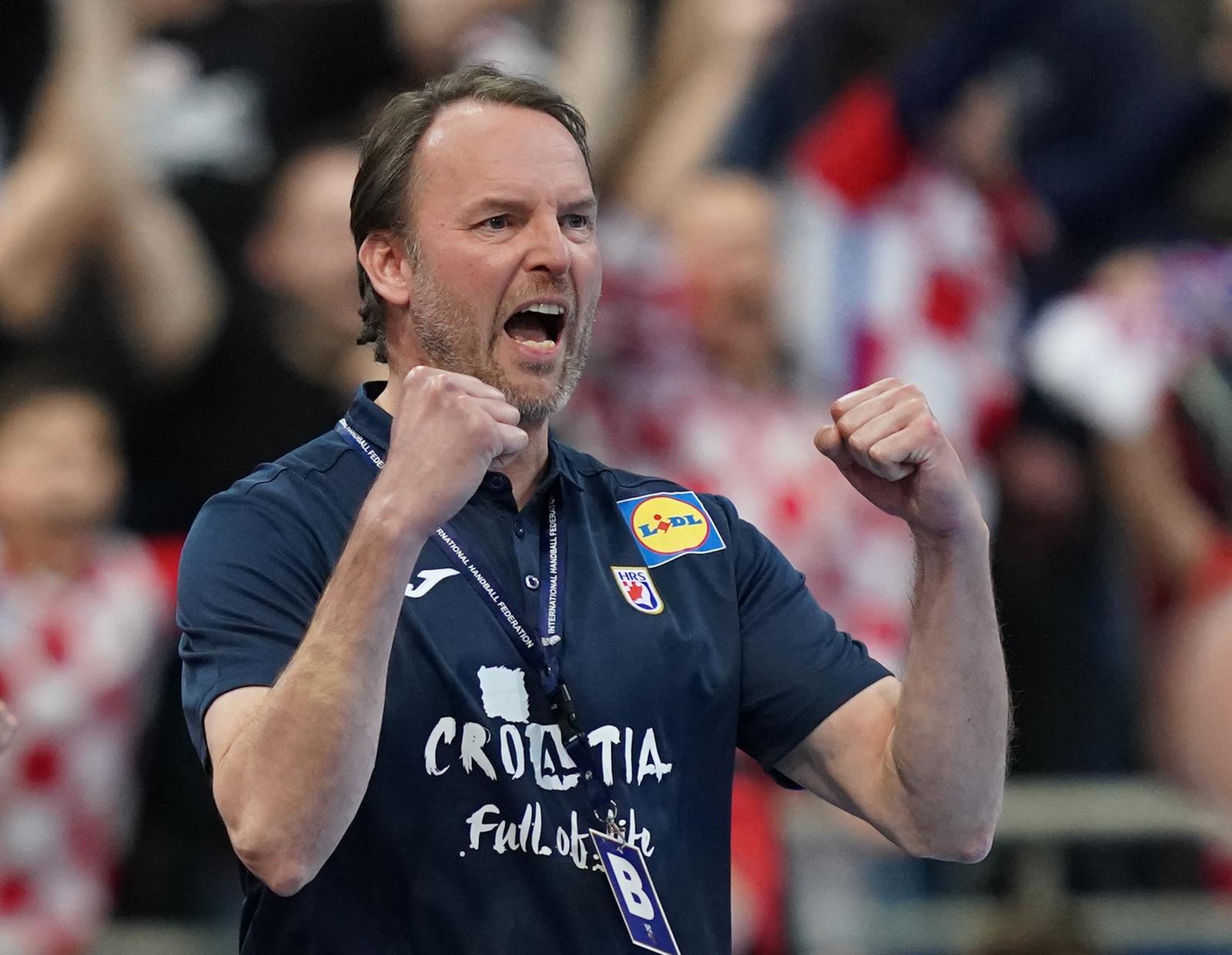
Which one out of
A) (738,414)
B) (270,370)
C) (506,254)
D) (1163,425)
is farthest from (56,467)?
(1163,425)

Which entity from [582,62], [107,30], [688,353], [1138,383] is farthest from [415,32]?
[1138,383]

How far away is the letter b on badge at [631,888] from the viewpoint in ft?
8.55

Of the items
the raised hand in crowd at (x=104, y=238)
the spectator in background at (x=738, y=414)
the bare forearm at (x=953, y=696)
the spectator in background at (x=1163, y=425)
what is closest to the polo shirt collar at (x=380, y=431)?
the bare forearm at (x=953, y=696)

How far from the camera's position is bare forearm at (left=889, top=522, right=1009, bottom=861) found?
2.72 m

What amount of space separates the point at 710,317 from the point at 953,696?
3425mm

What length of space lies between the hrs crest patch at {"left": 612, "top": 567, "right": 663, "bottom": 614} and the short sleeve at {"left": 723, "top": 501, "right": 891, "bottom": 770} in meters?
0.16

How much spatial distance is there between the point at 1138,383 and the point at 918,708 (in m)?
4.06

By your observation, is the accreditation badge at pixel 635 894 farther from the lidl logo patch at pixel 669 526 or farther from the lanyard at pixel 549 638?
the lidl logo patch at pixel 669 526

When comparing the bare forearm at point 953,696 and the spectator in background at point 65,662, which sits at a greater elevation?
the spectator in background at point 65,662

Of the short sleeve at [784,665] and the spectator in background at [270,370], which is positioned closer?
the short sleeve at [784,665]

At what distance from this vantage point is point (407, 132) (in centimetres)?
292

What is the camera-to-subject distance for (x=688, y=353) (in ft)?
19.7

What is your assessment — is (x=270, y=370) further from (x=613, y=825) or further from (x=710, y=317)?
(x=613, y=825)

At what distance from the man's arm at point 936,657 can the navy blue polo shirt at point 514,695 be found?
174 millimetres
